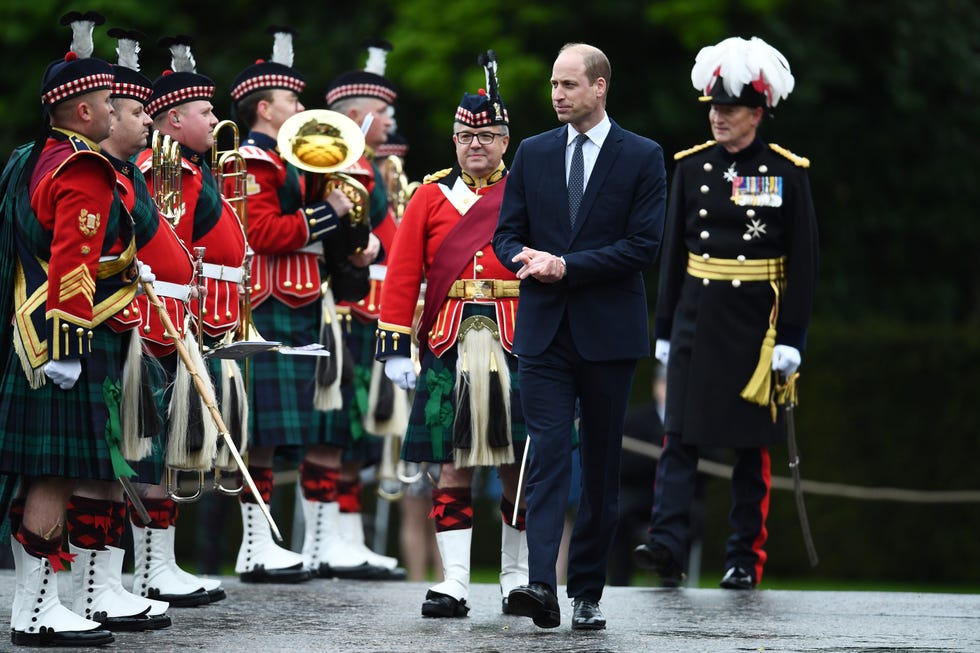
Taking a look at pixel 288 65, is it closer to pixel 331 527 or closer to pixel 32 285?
pixel 331 527

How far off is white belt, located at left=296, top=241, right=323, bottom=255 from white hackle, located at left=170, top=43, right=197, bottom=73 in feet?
3.54

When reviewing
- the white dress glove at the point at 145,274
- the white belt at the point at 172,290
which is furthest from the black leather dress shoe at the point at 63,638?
the white belt at the point at 172,290

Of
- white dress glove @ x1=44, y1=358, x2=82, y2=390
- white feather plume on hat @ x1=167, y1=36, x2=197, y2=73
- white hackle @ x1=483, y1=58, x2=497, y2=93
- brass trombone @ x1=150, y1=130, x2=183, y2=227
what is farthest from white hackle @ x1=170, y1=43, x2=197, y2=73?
white dress glove @ x1=44, y1=358, x2=82, y2=390

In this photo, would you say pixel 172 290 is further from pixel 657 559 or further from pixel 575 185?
pixel 657 559

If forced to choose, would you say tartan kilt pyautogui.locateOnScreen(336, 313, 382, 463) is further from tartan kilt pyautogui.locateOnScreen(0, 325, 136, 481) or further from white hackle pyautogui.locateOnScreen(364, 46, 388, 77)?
tartan kilt pyautogui.locateOnScreen(0, 325, 136, 481)

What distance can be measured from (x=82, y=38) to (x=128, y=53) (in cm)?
57

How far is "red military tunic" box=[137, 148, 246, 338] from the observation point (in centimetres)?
777

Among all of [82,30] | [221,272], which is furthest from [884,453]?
[82,30]

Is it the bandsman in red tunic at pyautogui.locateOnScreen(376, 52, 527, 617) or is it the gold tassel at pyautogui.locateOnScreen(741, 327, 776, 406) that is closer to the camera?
the bandsman in red tunic at pyautogui.locateOnScreen(376, 52, 527, 617)

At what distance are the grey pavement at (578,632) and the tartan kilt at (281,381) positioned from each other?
71 centimetres

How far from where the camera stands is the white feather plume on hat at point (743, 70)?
845cm

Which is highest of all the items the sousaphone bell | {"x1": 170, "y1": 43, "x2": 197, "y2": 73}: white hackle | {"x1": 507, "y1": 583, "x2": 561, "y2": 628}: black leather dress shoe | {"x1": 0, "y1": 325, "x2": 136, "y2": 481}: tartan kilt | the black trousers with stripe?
{"x1": 170, "y1": 43, "x2": 197, "y2": 73}: white hackle

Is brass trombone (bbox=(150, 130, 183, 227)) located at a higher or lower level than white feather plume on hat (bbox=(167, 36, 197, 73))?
lower

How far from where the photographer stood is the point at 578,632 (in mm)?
6867
